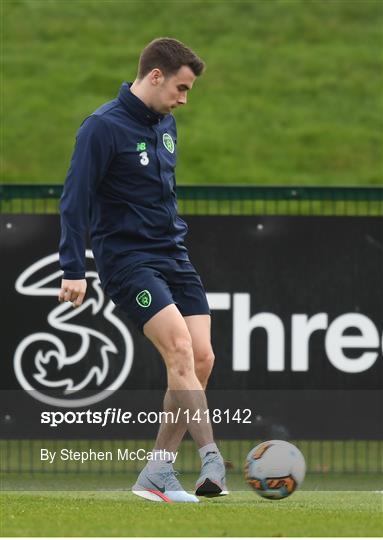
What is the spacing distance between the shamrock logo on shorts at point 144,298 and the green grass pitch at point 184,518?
1.06m

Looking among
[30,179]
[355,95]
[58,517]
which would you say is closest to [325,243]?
[58,517]

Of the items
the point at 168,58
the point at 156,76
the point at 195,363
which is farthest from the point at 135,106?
the point at 195,363

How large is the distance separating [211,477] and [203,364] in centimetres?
84

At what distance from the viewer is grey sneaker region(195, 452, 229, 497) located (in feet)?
25.4

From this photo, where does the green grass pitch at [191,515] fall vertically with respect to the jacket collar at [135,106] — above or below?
below

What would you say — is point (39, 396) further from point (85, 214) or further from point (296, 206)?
point (85, 214)

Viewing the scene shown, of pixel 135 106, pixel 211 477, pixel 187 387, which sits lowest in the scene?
pixel 211 477

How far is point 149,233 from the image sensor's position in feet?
26.8

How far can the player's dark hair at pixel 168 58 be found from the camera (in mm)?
8125

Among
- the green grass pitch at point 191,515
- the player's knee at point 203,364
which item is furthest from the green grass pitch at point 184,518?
the player's knee at point 203,364
